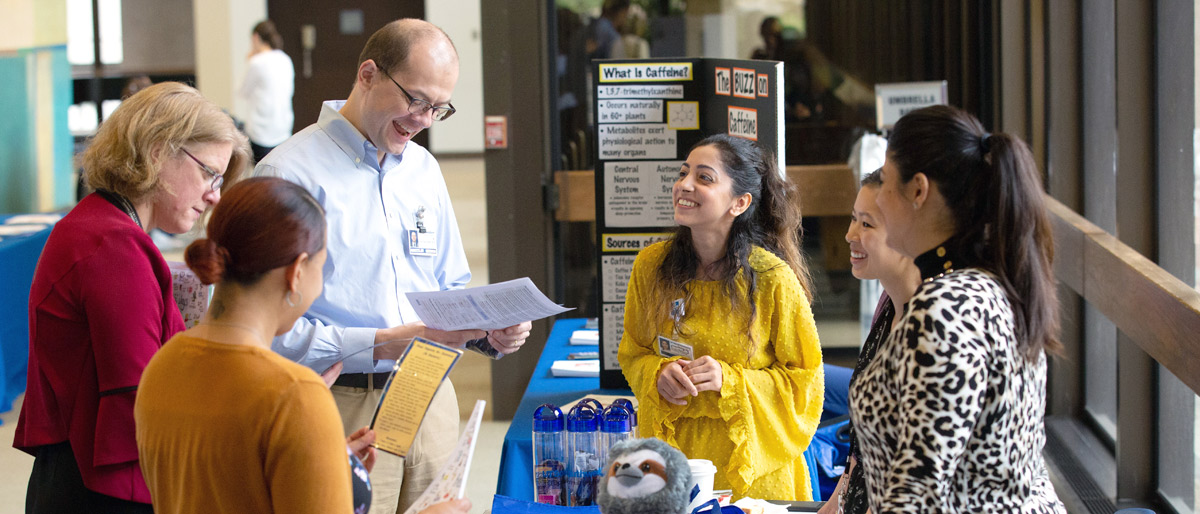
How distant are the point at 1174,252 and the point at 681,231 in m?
1.83

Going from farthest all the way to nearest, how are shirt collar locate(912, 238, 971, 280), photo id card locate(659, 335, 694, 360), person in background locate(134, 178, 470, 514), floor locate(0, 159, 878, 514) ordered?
floor locate(0, 159, 878, 514)
photo id card locate(659, 335, 694, 360)
shirt collar locate(912, 238, 971, 280)
person in background locate(134, 178, 470, 514)

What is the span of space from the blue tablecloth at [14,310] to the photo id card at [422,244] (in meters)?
3.68

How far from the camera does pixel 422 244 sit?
2.40 meters

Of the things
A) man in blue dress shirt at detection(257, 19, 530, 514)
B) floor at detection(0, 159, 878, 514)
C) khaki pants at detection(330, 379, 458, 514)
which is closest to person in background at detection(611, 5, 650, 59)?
floor at detection(0, 159, 878, 514)

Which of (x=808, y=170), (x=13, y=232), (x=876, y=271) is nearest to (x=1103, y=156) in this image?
(x=808, y=170)

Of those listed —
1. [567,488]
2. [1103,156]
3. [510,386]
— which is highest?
[1103,156]

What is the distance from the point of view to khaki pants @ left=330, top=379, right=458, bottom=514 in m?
2.22

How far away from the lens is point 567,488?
83.7 inches

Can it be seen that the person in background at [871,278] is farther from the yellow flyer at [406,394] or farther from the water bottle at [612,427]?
the yellow flyer at [406,394]

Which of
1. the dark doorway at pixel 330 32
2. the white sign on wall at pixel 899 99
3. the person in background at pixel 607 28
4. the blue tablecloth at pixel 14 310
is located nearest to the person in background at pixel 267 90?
the dark doorway at pixel 330 32

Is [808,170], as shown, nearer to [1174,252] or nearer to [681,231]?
[1174,252]

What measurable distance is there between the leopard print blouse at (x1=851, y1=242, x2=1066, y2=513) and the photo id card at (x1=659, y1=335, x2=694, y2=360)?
3.59ft

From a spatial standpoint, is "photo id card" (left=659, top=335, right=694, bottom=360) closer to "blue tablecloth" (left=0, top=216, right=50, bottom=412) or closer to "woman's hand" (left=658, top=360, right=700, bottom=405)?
"woman's hand" (left=658, top=360, right=700, bottom=405)

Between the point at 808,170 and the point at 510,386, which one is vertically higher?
the point at 808,170
